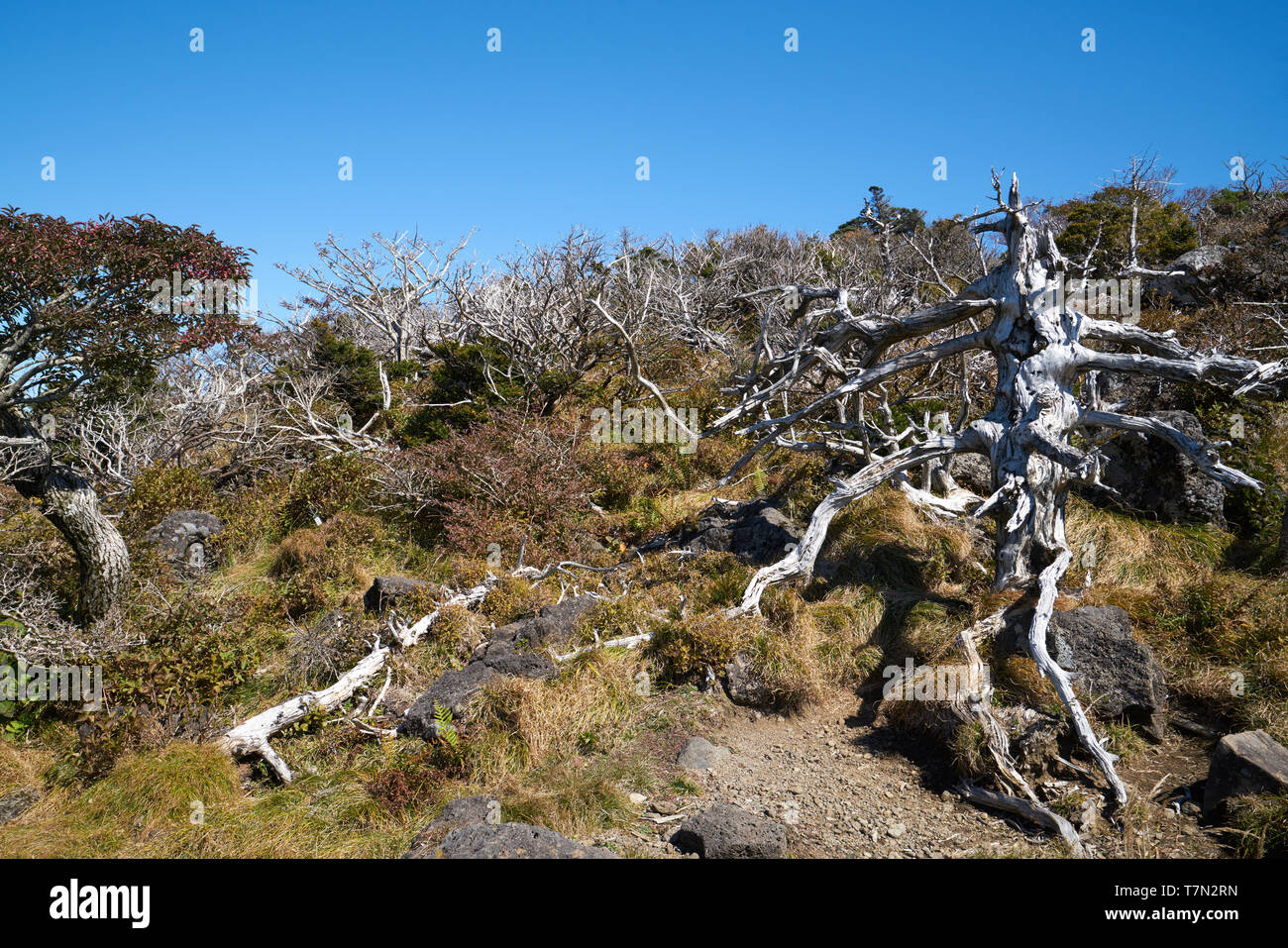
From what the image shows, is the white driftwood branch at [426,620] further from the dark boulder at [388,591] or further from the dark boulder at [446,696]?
the dark boulder at [446,696]

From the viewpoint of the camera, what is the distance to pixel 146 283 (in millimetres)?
6340

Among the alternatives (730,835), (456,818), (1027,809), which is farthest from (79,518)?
(1027,809)

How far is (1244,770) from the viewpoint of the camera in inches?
166

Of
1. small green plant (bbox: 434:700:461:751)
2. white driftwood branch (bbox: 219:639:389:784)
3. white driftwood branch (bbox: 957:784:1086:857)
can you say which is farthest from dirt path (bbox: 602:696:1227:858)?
white driftwood branch (bbox: 219:639:389:784)

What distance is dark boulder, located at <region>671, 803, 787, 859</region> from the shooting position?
4113mm

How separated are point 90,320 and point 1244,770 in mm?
8533

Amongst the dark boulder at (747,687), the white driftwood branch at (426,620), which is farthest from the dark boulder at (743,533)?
the white driftwood branch at (426,620)

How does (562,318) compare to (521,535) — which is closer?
(521,535)

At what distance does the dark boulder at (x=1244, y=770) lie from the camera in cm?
412

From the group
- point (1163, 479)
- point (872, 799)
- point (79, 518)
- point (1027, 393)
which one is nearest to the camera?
point (872, 799)

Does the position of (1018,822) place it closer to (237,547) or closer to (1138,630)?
(1138,630)

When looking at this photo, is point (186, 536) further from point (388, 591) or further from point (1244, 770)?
point (1244, 770)

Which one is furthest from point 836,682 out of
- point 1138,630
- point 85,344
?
point 85,344

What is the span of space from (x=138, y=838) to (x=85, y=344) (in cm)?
386
